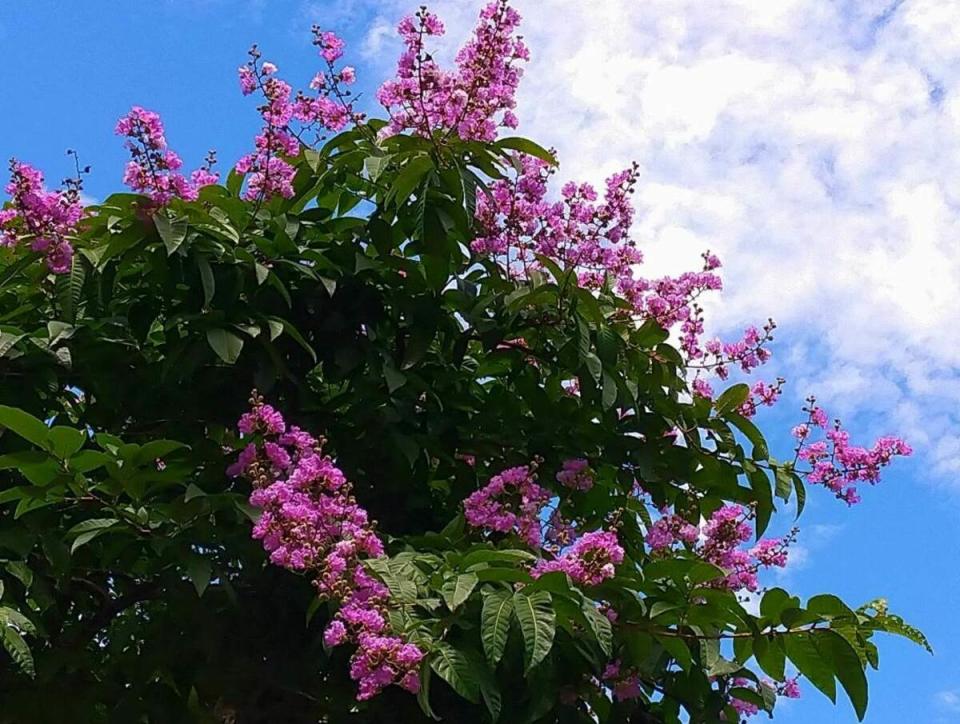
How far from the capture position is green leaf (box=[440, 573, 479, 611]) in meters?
2.21

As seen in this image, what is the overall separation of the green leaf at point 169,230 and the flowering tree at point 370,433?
1cm

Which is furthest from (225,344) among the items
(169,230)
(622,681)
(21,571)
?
(622,681)

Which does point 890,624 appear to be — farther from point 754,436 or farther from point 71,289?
point 71,289

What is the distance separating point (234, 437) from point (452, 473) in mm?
613

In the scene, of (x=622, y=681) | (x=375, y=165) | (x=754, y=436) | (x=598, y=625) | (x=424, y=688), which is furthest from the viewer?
(x=754, y=436)

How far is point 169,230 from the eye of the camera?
276 cm

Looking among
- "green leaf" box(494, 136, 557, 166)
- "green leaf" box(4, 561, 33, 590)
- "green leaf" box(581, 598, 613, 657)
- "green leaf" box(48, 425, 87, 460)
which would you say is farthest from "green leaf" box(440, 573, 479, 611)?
"green leaf" box(494, 136, 557, 166)

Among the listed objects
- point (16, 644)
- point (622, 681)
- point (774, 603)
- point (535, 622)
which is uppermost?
point (774, 603)

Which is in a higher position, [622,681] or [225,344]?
[225,344]

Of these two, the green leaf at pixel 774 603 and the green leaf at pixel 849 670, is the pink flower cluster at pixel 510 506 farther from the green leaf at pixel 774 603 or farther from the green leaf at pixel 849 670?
the green leaf at pixel 849 670

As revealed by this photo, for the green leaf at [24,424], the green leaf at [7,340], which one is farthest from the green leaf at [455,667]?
the green leaf at [7,340]

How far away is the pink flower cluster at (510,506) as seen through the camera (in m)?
2.72

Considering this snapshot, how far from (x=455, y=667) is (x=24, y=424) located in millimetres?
937

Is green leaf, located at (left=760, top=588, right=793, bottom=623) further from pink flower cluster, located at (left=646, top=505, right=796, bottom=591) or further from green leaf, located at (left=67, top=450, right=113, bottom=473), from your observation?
green leaf, located at (left=67, top=450, right=113, bottom=473)
